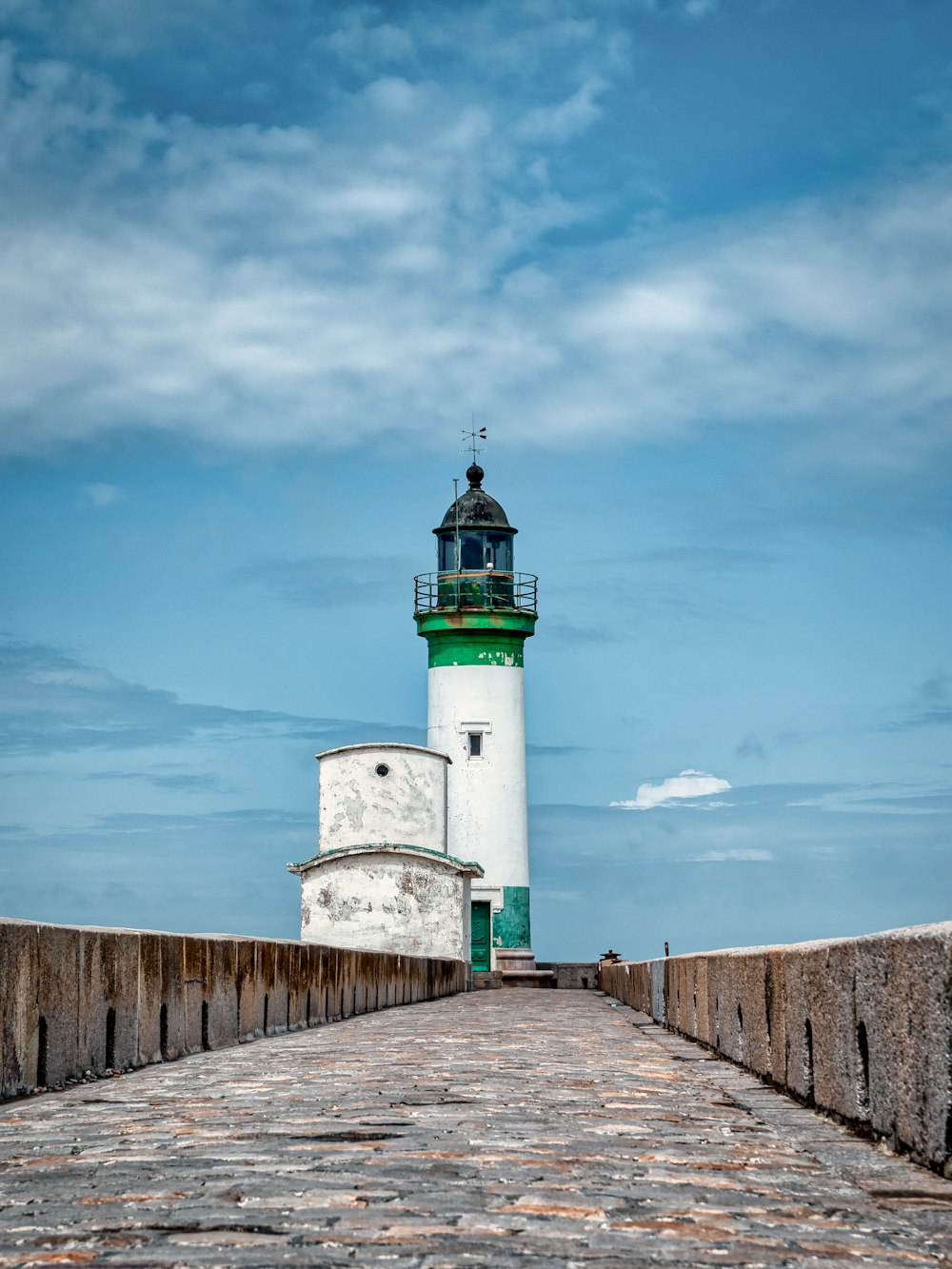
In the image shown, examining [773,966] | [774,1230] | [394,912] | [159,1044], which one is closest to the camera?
[774,1230]

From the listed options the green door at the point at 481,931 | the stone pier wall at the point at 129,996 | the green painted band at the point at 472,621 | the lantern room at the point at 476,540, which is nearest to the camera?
the stone pier wall at the point at 129,996

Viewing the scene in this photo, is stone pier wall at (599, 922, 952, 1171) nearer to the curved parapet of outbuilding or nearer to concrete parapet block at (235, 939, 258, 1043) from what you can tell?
concrete parapet block at (235, 939, 258, 1043)

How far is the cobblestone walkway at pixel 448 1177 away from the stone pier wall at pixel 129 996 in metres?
0.28

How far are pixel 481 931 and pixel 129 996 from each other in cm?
2892

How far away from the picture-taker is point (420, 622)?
37719 millimetres

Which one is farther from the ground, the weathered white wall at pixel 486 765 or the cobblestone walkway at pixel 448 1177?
the weathered white wall at pixel 486 765

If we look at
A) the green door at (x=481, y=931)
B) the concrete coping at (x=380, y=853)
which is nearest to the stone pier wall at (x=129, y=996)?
the concrete coping at (x=380, y=853)

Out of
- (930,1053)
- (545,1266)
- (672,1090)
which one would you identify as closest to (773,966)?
(672,1090)

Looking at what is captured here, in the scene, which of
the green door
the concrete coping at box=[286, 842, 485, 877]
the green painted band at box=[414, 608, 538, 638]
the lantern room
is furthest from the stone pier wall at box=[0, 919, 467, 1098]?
the lantern room

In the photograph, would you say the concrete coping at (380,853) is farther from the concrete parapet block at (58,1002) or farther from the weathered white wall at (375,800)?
the concrete parapet block at (58,1002)

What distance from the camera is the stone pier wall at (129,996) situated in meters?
6.48

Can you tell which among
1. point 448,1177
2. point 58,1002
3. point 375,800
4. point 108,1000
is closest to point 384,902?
point 375,800

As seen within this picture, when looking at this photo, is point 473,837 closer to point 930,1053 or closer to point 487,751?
point 487,751

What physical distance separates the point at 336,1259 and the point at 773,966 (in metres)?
3.95
